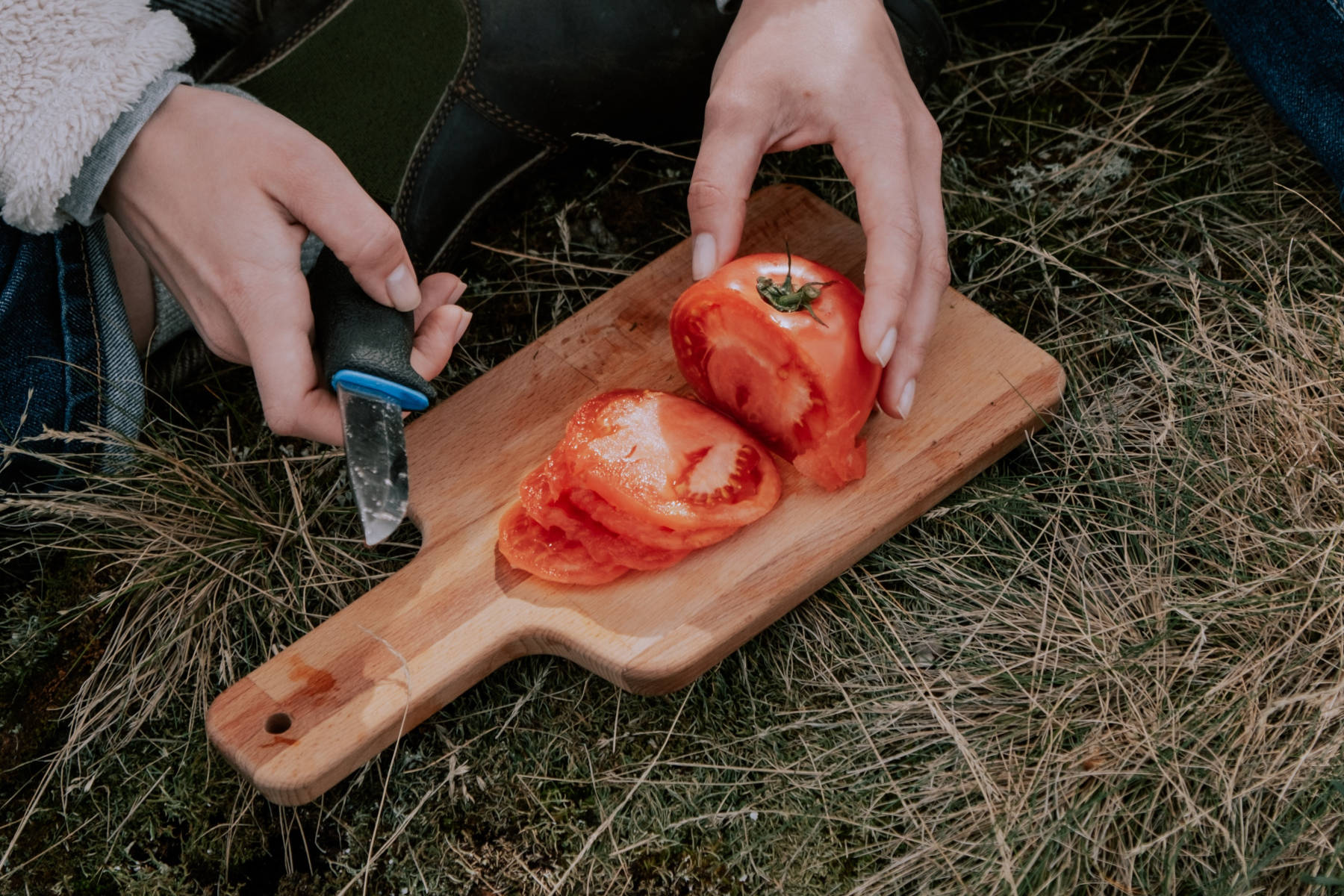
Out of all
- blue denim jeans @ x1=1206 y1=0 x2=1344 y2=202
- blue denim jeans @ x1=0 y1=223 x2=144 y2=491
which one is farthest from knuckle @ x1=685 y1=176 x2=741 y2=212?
blue denim jeans @ x1=1206 y1=0 x2=1344 y2=202

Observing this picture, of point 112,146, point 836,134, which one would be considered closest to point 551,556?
point 836,134

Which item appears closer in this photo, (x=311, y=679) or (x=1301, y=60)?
(x=311, y=679)

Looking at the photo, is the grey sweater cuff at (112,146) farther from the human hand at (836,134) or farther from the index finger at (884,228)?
the index finger at (884,228)

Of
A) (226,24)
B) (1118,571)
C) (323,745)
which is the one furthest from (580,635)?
(226,24)

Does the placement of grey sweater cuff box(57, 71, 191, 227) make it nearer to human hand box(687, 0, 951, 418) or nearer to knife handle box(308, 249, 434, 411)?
knife handle box(308, 249, 434, 411)

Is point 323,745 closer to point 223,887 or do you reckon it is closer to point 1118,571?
point 223,887

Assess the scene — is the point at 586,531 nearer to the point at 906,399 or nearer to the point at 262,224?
the point at 906,399
